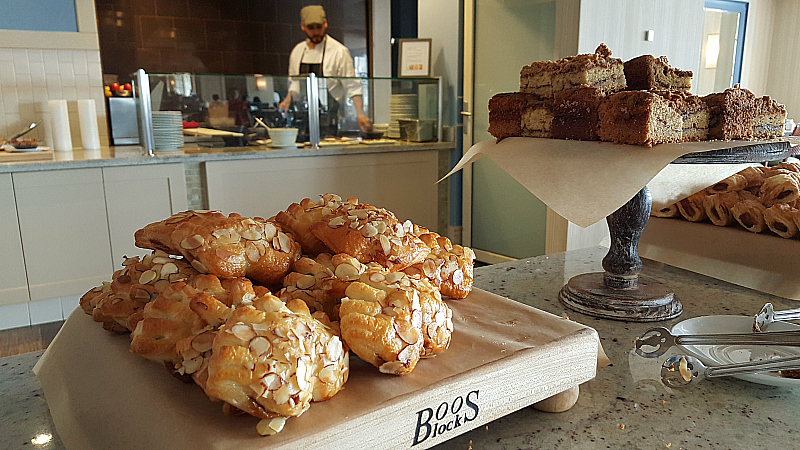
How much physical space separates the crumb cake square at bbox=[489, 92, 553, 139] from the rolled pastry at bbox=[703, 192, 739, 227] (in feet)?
1.56

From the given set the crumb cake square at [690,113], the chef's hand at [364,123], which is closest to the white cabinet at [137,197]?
the chef's hand at [364,123]

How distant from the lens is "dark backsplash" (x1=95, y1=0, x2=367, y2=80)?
5.71 m

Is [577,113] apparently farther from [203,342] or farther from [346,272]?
[203,342]

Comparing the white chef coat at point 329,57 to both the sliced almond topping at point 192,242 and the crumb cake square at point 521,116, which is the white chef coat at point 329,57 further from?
the sliced almond topping at point 192,242

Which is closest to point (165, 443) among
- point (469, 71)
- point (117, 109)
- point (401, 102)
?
point (401, 102)

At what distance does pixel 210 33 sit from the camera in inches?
243

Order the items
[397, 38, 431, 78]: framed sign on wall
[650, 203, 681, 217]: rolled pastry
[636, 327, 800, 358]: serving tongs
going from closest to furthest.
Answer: [636, 327, 800, 358]: serving tongs, [650, 203, 681, 217]: rolled pastry, [397, 38, 431, 78]: framed sign on wall

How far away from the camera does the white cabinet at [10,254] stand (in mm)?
2889

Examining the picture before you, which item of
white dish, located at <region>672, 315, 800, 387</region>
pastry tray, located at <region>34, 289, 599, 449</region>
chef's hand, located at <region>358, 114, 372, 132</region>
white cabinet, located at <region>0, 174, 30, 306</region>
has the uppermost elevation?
chef's hand, located at <region>358, 114, 372, 132</region>

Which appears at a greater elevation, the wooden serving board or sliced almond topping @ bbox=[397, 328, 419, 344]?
sliced almond topping @ bbox=[397, 328, 419, 344]

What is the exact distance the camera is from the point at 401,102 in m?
3.88

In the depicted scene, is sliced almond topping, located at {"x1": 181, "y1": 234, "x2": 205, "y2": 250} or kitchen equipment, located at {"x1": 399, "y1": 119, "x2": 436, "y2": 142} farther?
kitchen equipment, located at {"x1": 399, "y1": 119, "x2": 436, "y2": 142}

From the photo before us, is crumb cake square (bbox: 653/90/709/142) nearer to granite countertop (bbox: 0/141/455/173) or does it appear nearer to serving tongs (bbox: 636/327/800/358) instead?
serving tongs (bbox: 636/327/800/358)

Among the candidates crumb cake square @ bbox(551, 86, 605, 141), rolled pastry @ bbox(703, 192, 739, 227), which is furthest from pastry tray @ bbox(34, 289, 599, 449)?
rolled pastry @ bbox(703, 192, 739, 227)
